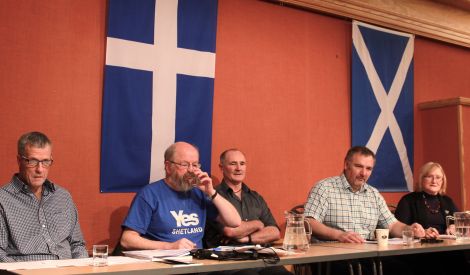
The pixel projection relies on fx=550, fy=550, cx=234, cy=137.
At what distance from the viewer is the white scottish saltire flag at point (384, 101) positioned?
5215 millimetres

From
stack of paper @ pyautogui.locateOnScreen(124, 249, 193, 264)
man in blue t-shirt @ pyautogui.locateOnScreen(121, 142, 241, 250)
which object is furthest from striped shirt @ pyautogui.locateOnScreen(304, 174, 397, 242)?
stack of paper @ pyautogui.locateOnScreen(124, 249, 193, 264)

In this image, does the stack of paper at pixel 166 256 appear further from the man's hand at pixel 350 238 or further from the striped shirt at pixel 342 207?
the striped shirt at pixel 342 207

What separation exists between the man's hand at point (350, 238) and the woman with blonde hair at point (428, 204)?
1082 mm

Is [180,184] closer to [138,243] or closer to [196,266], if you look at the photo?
[138,243]

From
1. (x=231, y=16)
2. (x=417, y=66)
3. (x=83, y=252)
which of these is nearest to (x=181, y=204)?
(x=83, y=252)

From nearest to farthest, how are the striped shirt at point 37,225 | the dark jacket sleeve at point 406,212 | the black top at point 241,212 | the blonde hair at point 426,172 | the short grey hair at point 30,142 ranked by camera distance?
the striped shirt at point 37,225 < the short grey hair at point 30,142 < the black top at point 241,212 < the dark jacket sleeve at point 406,212 < the blonde hair at point 426,172

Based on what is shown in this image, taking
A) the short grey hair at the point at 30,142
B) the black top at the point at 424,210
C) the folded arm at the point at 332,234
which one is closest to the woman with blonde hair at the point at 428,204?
the black top at the point at 424,210

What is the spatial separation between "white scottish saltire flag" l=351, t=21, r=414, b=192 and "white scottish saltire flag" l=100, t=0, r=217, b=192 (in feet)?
5.37

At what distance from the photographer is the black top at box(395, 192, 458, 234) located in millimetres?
4273

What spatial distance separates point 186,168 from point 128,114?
2.53 feet

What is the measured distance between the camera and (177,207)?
330 cm

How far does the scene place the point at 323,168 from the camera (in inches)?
197

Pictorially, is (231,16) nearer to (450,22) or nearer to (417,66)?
(417,66)

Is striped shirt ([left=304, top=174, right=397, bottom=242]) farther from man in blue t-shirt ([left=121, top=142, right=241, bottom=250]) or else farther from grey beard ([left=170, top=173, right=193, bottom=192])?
grey beard ([left=170, top=173, right=193, bottom=192])
